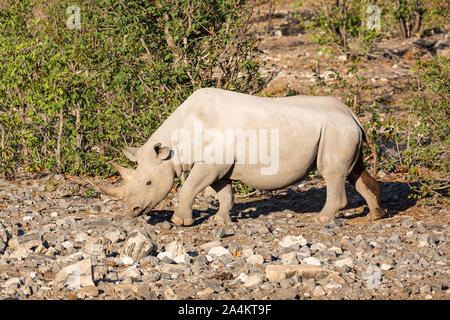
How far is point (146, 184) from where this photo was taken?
31.4ft

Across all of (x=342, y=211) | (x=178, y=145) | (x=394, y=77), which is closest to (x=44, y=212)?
(x=178, y=145)

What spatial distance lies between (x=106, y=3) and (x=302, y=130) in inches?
158

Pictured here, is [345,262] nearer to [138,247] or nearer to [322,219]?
[322,219]

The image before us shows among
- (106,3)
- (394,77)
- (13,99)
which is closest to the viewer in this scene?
(106,3)

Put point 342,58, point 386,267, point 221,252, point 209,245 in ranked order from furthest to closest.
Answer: point 342,58 < point 209,245 < point 221,252 < point 386,267

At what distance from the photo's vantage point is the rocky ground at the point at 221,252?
7.02m

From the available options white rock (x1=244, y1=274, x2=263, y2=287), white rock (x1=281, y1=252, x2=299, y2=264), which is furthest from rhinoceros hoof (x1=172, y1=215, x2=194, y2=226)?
white rock (x1=244, y1=274, x2=263, y2=287)

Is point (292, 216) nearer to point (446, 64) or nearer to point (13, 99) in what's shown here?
point (446, 64)

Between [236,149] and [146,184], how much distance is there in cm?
135

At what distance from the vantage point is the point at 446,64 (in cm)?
1065

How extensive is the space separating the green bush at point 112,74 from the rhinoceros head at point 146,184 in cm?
183

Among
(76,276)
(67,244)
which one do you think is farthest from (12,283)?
(67,244)

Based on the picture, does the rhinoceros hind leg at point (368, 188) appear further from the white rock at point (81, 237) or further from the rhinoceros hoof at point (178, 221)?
the white rock at point (81, 237)

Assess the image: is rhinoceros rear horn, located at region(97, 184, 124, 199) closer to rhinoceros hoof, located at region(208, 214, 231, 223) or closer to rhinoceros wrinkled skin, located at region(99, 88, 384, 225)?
rhinoceros wrinkled skin, located at region(99, 88, 384, 225)
